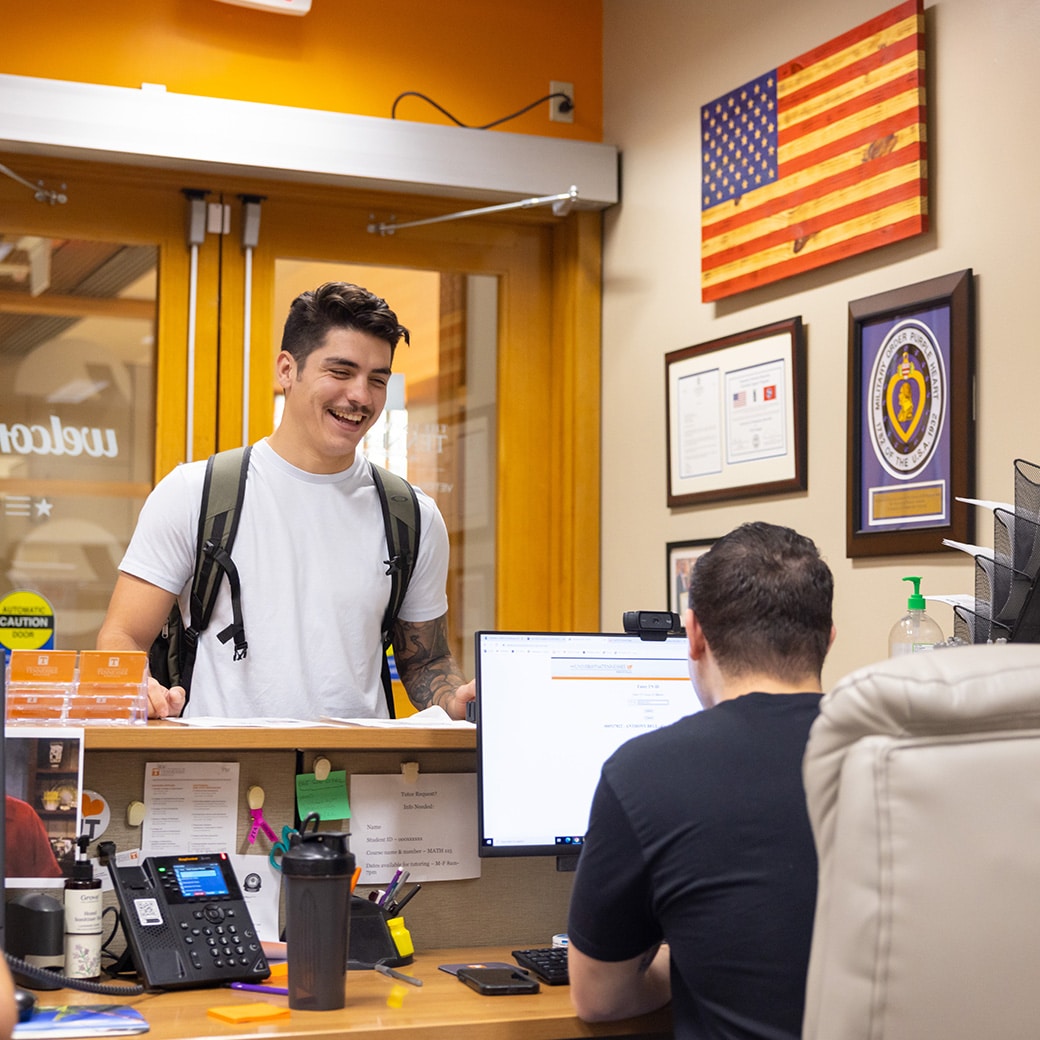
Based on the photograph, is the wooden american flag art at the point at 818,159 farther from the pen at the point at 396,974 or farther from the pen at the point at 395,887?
the pen at the point at 396,974

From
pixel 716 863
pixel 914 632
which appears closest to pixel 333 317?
pixel 914 632

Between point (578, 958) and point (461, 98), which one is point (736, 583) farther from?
point (461, 98)

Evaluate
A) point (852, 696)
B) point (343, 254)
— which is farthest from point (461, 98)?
point (852, 696)

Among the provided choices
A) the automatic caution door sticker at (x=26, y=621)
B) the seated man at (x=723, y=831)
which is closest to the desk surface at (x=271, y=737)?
the seated man at (x=723, y=831)

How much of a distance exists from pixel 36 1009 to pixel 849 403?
81.0 inches

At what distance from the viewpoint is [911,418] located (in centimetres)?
280

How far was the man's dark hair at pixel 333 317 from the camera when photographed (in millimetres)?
2635

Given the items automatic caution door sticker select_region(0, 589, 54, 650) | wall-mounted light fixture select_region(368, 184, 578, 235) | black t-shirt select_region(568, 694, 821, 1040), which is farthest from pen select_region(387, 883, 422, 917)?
wall-mounted light fixture select_region(368, 184, 578, 235)

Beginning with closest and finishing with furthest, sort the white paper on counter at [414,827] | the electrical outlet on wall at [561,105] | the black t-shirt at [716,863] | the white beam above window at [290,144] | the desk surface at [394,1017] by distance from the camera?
the black t-shirt at [716,863], the desk surface at [394,1017], the white paper on counter at [414,827], the white beam above window at [290,144], the electrical outlet on wall at [561,105]

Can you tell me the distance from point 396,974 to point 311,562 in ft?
3.26

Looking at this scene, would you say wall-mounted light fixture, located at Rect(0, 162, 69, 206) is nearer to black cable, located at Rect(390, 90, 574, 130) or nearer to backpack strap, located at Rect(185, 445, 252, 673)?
black cable, located at Rect(390, 90, 574, 130)

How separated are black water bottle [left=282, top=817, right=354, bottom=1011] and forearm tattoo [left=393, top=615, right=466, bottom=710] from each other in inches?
40.3

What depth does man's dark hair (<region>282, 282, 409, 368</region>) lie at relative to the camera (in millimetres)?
2635

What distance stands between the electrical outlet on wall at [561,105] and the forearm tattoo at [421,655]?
1.93 metres
